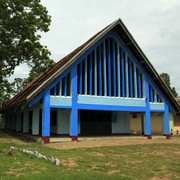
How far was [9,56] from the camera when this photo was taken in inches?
818

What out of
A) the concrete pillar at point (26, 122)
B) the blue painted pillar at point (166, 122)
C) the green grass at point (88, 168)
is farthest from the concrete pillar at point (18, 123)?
the green grass at point (88, 168)

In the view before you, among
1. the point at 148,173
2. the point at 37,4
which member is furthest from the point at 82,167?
A: the point at 37,4

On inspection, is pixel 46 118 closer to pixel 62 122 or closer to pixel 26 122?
pixel 62 122

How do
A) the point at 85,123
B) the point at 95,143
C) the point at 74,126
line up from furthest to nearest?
the point at 85,123, the point at 74,126, the point at 95,143

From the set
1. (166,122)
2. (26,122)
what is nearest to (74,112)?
(26,122)

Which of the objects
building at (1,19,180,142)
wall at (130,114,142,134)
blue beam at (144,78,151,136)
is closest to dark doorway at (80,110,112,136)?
building at (1,19,180,142)

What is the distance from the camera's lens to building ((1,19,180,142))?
19484mm

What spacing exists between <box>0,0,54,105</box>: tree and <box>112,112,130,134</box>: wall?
8790 millimetres

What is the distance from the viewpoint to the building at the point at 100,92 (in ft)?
63.9

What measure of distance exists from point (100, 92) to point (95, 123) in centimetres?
439

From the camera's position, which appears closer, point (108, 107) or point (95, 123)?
point (108, 107)

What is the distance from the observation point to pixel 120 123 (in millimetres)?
26062

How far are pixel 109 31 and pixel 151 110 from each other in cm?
778

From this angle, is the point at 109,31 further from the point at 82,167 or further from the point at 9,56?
the point at 82,167
